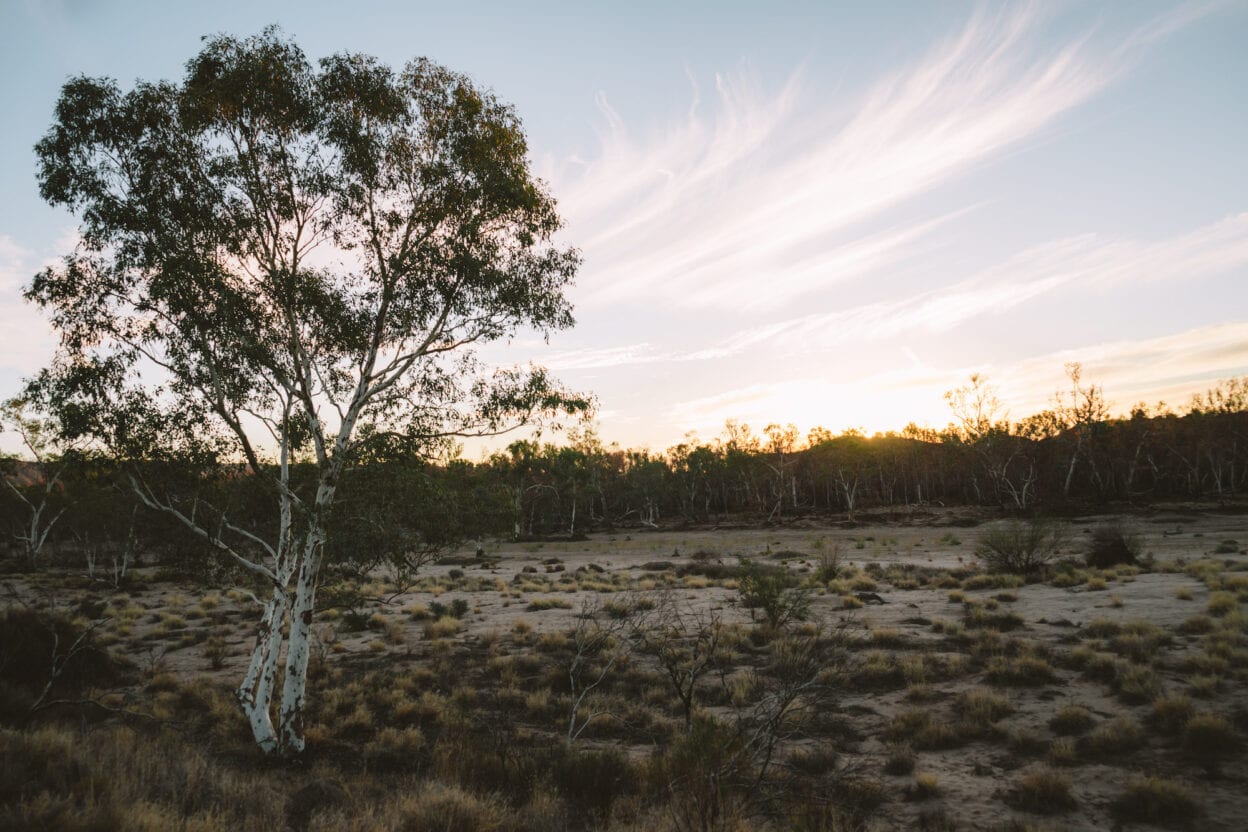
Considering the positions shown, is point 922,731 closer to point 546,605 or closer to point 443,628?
point 443,628

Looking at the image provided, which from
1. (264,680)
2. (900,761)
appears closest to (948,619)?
(900,761)

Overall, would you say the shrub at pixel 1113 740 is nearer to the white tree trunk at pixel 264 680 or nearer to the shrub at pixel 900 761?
the shrub at pixel 900 761

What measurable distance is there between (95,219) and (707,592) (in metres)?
23.7

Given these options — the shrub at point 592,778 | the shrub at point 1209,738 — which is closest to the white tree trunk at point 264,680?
the shrub at point 592,778

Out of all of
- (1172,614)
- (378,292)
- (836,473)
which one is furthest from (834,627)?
(836,473)

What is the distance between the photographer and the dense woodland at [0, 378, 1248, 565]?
10.6 metres

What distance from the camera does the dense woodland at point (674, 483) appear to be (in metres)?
10.6

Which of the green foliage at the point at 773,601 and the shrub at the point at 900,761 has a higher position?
the green foliage at the point at 773,601

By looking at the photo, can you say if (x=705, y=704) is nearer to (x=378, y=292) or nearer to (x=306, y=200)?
(x=378, y=292)

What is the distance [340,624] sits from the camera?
842 inches

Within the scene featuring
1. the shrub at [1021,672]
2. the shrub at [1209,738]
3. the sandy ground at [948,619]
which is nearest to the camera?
the sandy ground at [948,619]

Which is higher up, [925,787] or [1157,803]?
[1157,803]

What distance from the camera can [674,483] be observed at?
90812 millimetres

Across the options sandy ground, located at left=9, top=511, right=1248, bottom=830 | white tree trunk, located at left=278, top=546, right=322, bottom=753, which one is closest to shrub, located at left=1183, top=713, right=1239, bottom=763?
sandy ground, located at left=9, top=511, right=1248, bottom=830
